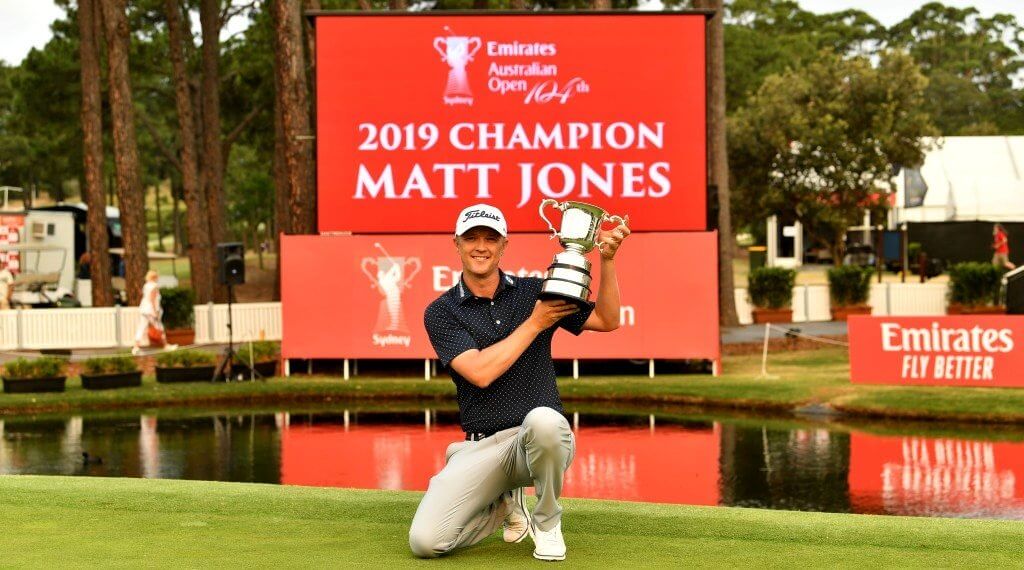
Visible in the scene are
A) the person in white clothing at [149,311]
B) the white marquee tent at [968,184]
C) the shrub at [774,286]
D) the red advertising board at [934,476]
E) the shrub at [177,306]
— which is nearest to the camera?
the red advertising board at [934,476]

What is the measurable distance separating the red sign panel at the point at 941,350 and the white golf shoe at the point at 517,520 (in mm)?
14167

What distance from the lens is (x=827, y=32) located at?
104625 millimetres

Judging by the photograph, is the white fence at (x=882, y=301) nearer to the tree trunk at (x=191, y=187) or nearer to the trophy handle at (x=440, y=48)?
the trophy handle at (x=440, y=48)

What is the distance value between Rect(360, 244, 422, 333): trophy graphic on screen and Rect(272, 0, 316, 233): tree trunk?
462 cm

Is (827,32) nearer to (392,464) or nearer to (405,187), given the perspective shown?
(405,187)

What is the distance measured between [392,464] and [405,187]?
928 centimetres

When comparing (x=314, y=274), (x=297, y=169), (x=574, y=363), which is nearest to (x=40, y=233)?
(x=297, y=169)

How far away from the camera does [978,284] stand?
37.6 meters

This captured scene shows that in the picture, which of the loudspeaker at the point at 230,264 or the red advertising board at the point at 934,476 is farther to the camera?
the loudspeaker at the point at 230,264

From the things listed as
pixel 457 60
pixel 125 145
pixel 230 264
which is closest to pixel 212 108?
pixel 125 145

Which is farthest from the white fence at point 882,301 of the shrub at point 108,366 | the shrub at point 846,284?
the shrub at point 108,366

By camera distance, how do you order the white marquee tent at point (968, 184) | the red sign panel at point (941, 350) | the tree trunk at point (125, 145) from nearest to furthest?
the red sign panel at point (941, 350)
the tree trunk at point (125, 145)
the white marquee tent at point (968, 184)

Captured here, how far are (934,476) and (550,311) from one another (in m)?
10.7

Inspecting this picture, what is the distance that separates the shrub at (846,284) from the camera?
3731 centimetres
